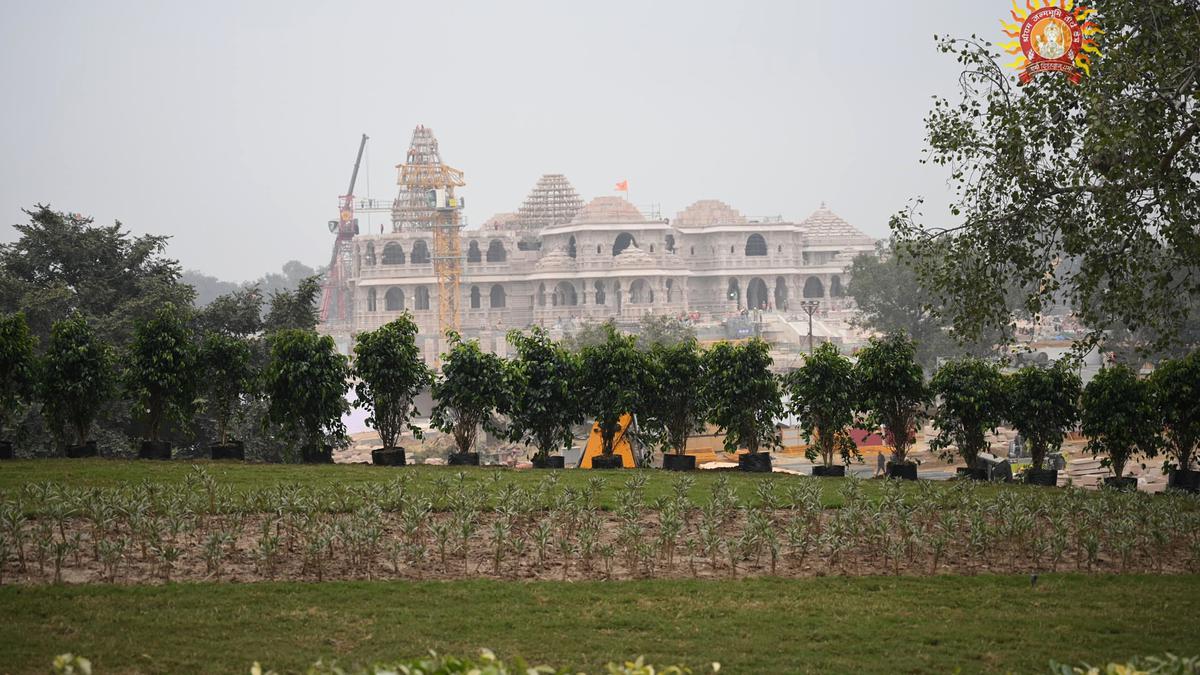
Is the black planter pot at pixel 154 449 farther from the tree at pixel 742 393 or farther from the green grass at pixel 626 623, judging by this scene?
the green grass at pixel 626 623

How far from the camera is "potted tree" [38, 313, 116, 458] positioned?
14.6 m

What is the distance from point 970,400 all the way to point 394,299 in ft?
196

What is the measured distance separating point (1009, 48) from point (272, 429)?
44.2 ft

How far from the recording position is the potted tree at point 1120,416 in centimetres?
1400

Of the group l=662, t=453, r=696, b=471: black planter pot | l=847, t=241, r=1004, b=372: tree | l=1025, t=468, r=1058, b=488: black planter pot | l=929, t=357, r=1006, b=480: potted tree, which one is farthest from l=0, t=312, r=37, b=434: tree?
l=847, t=241, r=1004, b=372: tree

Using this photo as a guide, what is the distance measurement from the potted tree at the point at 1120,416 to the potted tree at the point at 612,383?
5.11 metres

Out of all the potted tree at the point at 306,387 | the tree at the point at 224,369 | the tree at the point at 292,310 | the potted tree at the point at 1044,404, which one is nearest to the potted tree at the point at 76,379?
the tree at the point at 224,369

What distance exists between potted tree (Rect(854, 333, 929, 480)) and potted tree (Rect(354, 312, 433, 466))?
5.22 m

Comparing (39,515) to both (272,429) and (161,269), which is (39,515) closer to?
(272,429)

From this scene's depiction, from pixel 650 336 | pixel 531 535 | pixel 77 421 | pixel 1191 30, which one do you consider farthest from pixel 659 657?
pixel 650 336

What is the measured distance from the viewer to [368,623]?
721cm

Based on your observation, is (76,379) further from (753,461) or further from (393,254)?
(393,254)

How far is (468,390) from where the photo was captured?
15000mm

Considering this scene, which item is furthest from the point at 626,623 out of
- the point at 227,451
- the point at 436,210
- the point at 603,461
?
the point at 436,210
